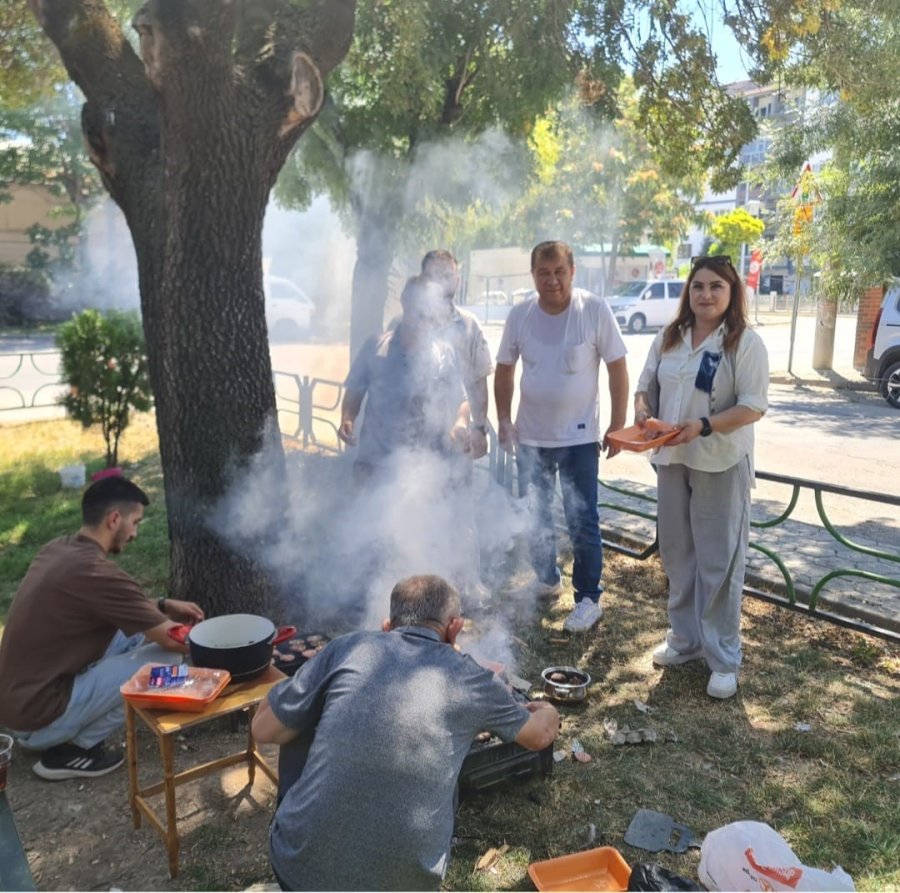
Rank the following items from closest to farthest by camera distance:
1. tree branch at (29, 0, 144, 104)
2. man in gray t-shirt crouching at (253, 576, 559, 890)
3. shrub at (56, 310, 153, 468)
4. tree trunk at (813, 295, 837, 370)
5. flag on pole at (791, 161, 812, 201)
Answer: man in gray t-shirt crouching at (253, 576, 559, 890) < tree branch at (29, 0, 144, 104) < shrub at (56, 310, 153, 468) < flag on pole at (791, 161, 812, 201) < tree trunk at (813, 295, 837, 370)

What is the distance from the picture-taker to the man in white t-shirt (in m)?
4.16

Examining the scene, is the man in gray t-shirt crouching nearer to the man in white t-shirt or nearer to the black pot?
the black pot

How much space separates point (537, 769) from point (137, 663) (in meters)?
1.69

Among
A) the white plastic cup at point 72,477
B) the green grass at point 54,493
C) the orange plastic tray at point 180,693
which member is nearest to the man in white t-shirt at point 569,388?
the orange plastic tray at point 180,693

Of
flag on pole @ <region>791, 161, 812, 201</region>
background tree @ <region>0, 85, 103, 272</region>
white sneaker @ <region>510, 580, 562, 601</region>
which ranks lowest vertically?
white sneaker @ <region>510, 580, 562, 601</region>

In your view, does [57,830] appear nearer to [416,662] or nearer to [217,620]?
[217,620]

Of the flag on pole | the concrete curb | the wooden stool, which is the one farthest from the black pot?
the flag on pole

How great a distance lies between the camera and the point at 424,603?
214 cm

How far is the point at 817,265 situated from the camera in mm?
13922

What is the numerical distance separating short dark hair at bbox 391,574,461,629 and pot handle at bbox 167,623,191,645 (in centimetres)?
123

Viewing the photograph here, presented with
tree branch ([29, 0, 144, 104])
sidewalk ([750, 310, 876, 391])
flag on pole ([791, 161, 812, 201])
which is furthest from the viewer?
sidewalk ([750, 310, 876, 391])

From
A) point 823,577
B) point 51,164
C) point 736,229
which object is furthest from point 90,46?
point 736,229

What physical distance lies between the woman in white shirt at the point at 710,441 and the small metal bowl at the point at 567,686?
1.96 feet

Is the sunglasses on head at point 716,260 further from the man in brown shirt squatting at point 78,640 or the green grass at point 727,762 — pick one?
the man in brown shirt squatting at point 78,640
